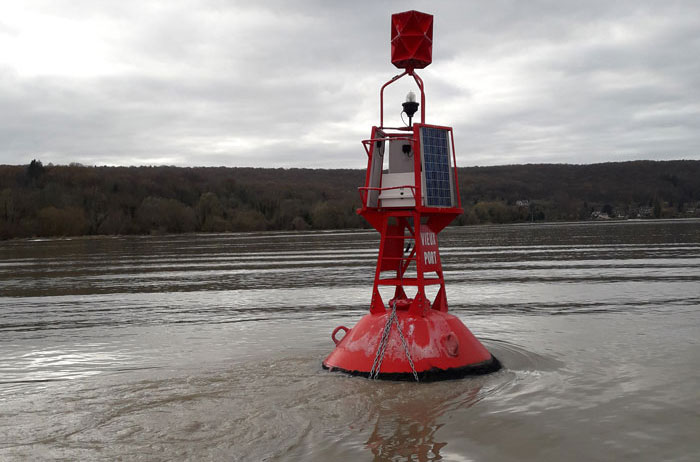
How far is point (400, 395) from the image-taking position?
23.0 ft

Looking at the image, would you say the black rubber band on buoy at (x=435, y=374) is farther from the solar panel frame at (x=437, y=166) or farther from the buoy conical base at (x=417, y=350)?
the solar panel frame at (x=437, y=166)

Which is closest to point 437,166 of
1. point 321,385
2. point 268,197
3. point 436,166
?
point 436,166

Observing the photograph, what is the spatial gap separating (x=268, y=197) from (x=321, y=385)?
4516 inches

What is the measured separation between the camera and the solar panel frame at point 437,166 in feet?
25.7

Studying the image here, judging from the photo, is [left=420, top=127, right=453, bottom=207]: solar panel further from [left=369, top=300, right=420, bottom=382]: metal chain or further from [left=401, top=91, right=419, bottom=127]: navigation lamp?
[left=369, top=300, right=420, bottom=382]: metal chain

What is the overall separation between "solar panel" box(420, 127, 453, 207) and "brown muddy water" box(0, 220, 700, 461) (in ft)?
7.63

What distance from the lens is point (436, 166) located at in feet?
26.3

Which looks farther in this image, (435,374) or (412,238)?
(412,238)

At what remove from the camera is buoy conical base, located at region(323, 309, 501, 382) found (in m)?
7.47

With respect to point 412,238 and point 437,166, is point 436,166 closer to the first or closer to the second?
point 437,166

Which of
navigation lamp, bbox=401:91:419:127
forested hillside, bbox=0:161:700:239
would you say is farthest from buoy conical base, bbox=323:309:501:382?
forested hillside, bbox=0:161:700:239

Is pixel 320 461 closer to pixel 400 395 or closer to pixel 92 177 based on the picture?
pixel 400 395

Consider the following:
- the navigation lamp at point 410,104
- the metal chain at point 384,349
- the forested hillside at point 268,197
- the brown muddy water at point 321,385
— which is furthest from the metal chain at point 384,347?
the forested hillside at point 268,197

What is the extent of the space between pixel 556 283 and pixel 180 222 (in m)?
80.6
